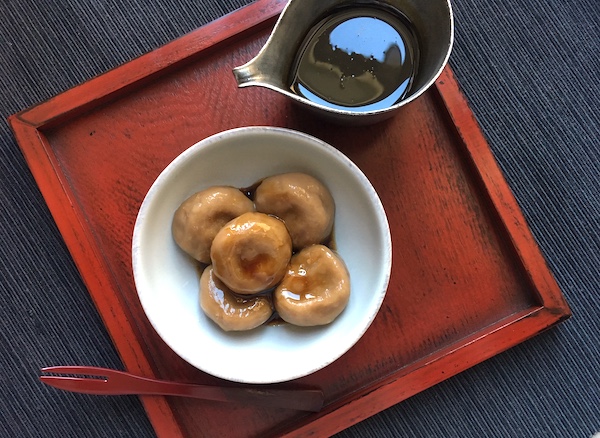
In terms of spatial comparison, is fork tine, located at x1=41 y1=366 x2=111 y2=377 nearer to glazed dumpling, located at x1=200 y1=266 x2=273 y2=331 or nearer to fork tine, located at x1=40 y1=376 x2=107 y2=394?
fork tine, located at x1=40 y1=376 x2=107 y2=394

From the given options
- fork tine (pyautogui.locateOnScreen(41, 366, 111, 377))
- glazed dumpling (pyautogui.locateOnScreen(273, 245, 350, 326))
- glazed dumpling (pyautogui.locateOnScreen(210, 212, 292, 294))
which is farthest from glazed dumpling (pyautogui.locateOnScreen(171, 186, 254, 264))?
fork tine (pyautogui.locateOnScreen(41, 366, 111, 377))

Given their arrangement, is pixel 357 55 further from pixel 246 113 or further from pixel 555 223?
pixel 555 223

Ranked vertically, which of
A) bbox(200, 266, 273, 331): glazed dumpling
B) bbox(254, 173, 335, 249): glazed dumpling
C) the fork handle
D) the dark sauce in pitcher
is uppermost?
the dark sauce in pitcher

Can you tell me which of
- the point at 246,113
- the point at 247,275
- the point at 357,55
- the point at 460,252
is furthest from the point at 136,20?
the point at 460,252

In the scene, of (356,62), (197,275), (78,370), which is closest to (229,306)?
(197,275)

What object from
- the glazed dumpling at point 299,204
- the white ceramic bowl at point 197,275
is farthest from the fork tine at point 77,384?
the glazed dumpling at point 299,204

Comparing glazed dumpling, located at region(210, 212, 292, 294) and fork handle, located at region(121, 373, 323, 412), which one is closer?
glazed dumpling, located at region(210, 212, 292, 294)
